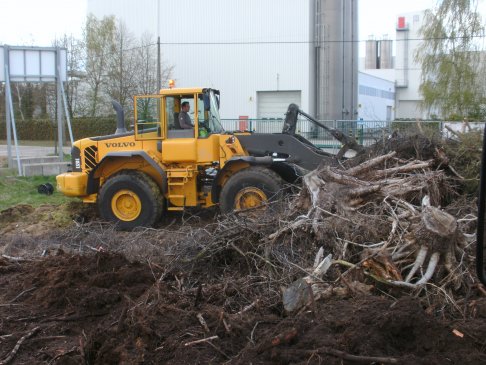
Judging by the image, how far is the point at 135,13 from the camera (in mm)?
44938

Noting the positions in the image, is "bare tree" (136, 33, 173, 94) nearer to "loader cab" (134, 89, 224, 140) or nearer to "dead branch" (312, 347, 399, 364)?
"loader cab" (134, 89, 224, 140)

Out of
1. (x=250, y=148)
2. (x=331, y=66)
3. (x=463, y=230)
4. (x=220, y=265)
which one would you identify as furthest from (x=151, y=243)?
(x=331, y=66)

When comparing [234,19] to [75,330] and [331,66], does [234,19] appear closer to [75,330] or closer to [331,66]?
[331,66]

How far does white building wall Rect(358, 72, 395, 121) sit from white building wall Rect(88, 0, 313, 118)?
670 cm

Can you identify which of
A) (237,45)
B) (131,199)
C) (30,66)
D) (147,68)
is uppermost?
(237,45)

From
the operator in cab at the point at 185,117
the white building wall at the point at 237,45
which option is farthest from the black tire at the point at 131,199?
the white building wall at the point at 237,45

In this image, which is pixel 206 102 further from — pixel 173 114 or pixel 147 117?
pixel 147 117

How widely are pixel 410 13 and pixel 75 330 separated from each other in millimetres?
78473

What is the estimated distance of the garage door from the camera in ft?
132

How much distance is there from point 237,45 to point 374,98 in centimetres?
1631

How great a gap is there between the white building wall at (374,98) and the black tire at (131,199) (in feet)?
97.5

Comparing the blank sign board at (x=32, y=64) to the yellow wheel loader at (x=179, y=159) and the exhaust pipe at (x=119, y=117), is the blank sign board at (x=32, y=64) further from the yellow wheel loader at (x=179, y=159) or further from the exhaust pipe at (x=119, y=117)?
the yellow wheel loader at (x=179, y=159)

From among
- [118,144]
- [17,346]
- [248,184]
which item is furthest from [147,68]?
[17,346]

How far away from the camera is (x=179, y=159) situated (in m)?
10.3
